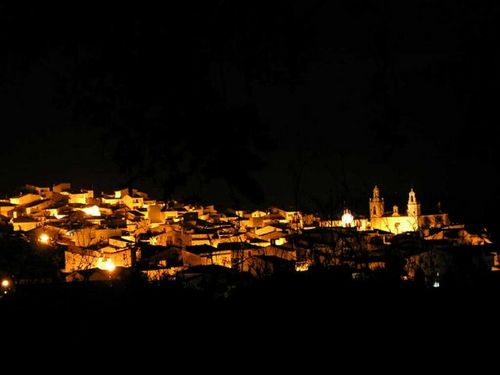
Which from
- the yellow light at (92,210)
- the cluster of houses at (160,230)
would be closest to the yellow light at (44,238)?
the cluster of houses at (160,230)

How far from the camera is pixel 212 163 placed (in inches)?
82.7

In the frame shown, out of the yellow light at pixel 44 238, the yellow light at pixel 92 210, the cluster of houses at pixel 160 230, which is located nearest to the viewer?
the cluster of houses at pixel 160 230

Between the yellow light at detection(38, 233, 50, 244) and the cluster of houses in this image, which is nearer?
the cluster of houses

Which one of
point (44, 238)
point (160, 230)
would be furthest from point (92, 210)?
point (44, 238)

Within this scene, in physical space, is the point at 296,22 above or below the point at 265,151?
above

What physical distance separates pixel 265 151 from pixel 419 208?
2677 centimetres

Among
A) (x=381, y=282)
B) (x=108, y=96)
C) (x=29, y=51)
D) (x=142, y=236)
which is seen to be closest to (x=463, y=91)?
(x=381, y=282)

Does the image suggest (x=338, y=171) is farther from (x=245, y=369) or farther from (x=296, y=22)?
(x=296, y=22)

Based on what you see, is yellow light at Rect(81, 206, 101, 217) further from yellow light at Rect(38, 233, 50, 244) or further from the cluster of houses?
yellow light at Rect(38, 233, 50, 244)

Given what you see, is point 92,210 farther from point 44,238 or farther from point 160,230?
point 44,238

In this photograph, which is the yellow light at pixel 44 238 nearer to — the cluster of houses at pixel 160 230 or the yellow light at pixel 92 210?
the cluster of houses at pixel 160 230

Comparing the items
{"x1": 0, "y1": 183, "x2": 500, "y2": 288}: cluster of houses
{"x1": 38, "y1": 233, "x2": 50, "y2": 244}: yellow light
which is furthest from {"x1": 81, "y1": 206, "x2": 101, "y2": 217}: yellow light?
{"x1": 38, "y1": 233, "x2": 50, "y2": 244}: yellow light

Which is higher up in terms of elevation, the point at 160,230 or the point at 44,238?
the point at 160,230

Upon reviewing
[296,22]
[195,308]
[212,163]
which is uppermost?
[296,22]
